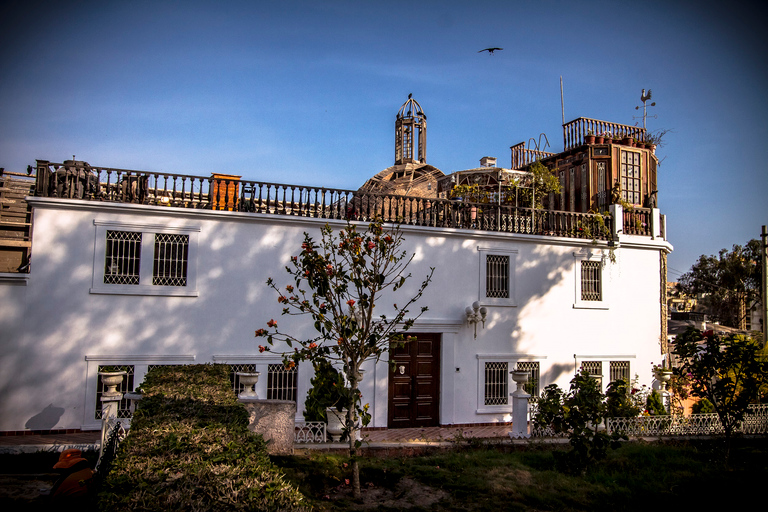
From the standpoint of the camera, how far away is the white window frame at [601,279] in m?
18.0

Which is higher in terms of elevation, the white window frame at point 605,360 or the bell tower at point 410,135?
the bell tower at point 410,135

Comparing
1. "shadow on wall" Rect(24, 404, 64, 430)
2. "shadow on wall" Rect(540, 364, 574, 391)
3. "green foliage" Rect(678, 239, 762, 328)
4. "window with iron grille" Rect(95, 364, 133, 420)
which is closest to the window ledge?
"window with iron grille" Rect(95, 364, 133, 420)

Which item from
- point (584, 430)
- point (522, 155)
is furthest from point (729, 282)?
point (584, 430)

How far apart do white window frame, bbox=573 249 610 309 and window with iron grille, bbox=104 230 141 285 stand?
12.8 m

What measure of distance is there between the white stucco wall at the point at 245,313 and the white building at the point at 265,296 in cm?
3

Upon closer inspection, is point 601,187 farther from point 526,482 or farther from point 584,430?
point 526,482

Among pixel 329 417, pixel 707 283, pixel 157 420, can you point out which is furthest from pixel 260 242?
pixel 707 283

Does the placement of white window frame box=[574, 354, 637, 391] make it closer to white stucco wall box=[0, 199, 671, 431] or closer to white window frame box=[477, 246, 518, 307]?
white stucco wall box=[0, 199, 671, 431]

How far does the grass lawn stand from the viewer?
816 centimetres

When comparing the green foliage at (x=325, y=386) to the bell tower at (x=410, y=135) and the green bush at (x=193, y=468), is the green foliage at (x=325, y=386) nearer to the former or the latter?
the green bush at (x=193, y=468)

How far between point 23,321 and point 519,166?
20.3 meters

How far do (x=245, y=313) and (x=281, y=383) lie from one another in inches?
80.4

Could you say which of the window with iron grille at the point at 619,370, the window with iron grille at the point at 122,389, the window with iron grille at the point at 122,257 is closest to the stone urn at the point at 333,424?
the window with iron grille at the point at 122,389

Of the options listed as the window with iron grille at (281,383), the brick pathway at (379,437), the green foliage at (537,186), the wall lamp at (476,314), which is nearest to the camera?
the brick pathway at (379,437)
